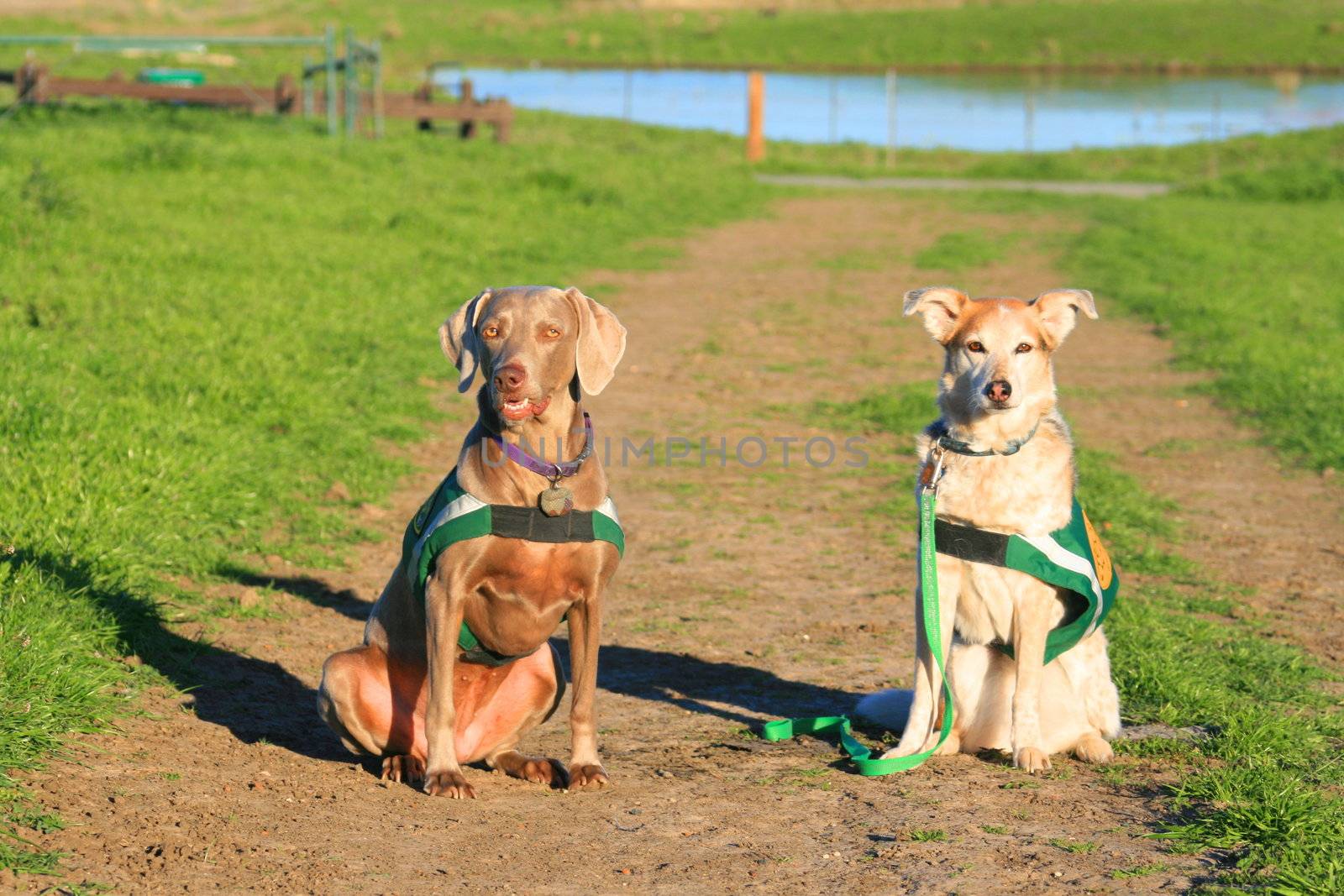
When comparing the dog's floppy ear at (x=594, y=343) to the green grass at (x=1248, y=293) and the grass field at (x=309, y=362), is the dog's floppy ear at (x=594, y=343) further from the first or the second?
the green grass at (x=1248, y=293)

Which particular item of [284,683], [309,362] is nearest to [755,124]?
[309,362]

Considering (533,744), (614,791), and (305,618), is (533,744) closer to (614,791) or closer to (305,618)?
(614,791)

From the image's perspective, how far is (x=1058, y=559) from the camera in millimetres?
A: 4746

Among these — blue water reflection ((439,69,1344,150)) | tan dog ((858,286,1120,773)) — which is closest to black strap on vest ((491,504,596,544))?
tan dog ((858,286,1120,773))

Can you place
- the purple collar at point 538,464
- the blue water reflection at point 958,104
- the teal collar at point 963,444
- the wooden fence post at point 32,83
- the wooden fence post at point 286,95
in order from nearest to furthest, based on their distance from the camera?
the purple collar at point 538,464, the teal collar at point 963,444, the wooden fence post at point 32,83, the wooden fence post at point 286,95, the blue water reflection at point 958,104

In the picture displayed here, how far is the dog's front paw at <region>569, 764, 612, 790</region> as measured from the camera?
477cm

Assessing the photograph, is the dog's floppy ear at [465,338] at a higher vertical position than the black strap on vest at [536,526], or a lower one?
higher

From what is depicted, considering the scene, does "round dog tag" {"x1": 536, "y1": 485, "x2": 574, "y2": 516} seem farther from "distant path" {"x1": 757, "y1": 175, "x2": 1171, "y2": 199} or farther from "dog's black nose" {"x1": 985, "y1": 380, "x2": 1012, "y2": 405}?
"distant path" {"x1": 757, "y1": 175, "x2": 1171, "y2": 199}

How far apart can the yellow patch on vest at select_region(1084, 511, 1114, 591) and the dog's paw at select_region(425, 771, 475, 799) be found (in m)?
2.16

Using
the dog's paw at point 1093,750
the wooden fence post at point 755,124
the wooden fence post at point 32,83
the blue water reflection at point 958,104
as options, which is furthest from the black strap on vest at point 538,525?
the blue water reflection at point 958,104

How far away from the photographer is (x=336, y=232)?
1587cm

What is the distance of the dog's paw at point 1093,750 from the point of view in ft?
16.4

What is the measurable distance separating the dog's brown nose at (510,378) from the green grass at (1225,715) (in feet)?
6.88

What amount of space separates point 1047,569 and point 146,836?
2.80 m
